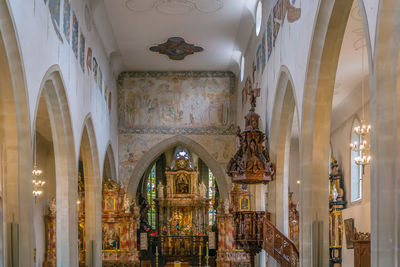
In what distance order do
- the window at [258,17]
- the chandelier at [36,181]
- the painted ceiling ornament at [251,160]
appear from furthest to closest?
the window at [258,17], the chandelier at [36,181], the painted ceiling ornament at [251,160]

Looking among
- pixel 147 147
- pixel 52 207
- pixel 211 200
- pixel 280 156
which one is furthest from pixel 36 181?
pixel 211 200

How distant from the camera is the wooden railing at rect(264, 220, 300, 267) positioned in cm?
1269

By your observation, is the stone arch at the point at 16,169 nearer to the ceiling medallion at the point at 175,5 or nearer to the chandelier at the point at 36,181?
the chandelier at the point at 36,181

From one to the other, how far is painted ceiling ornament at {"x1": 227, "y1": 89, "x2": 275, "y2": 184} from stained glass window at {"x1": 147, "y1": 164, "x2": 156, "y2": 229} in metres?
18.5

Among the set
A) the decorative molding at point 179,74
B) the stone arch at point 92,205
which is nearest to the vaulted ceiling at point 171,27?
the decorative molding at point 179,74

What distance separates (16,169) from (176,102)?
1579 cm

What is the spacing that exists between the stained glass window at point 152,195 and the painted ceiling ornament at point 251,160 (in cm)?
1846

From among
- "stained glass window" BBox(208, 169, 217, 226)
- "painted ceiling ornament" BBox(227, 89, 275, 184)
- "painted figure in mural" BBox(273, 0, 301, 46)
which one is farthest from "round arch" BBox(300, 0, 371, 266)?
"stained glass window" BBox(208, 169, 217, 226)

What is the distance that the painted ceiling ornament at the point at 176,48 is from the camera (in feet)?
73.6

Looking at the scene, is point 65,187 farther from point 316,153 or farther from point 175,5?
point 316,153

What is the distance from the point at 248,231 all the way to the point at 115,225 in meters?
9.93

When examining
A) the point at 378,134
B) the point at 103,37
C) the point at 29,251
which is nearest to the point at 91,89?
the point at 103,37

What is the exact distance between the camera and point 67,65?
14.9 meters

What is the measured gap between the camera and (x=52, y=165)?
2577cm
